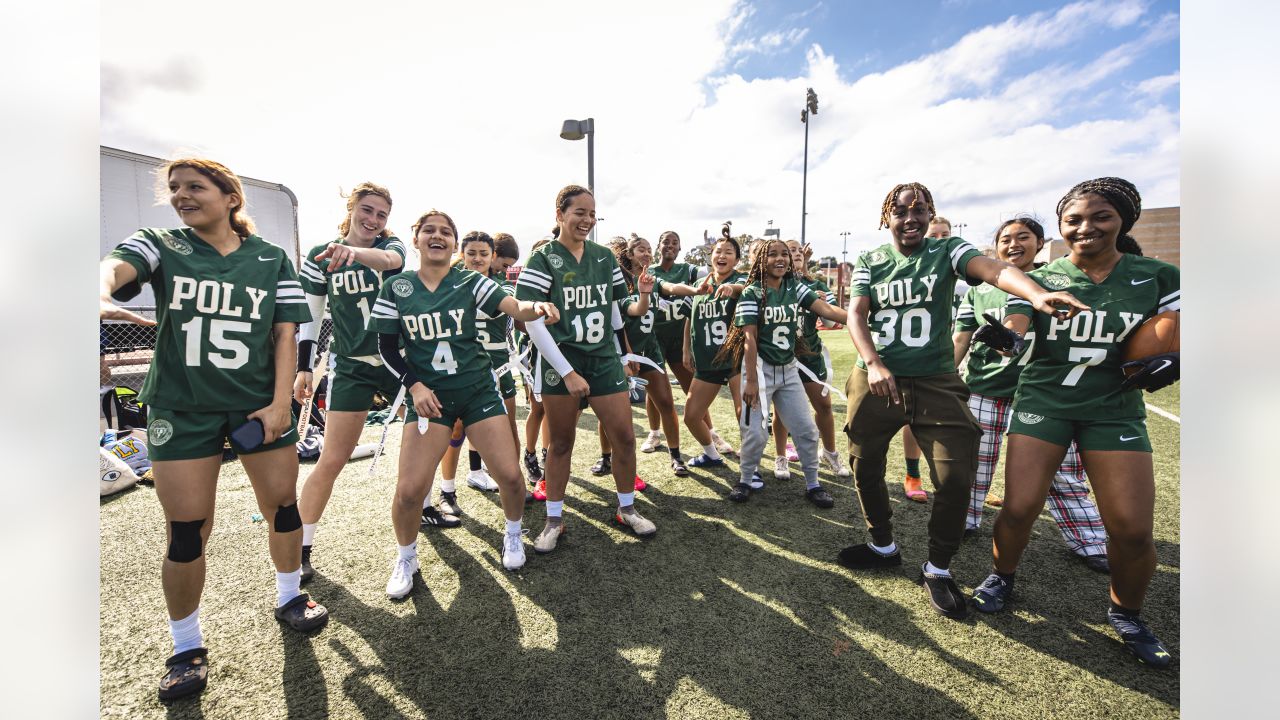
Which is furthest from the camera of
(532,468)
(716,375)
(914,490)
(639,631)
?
(532,468)

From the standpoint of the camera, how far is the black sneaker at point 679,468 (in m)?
5.15

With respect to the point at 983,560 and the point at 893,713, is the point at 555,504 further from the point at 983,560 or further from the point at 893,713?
the point at 983,560

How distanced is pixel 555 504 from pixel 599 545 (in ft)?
1.44

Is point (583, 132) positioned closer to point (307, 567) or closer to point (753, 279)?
point (753, 279)

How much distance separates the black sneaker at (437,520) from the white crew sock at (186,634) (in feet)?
5.42

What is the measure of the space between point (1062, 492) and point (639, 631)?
10.4 feet

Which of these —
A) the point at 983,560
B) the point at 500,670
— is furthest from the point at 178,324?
the point at 983,560

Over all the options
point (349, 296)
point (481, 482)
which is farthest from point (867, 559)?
point (349, 296)

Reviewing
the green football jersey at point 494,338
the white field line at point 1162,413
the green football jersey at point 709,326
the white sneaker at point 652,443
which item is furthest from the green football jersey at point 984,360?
the white field line at point 1162,413

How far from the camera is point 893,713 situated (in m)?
2.16

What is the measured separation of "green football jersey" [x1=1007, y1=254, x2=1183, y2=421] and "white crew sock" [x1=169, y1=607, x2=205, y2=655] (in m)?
4.34

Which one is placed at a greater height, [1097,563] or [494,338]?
[494,338]

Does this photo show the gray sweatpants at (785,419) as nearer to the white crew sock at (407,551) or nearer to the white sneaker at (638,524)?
the white sneaker at (638,524)

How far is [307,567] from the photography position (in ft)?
10.8
